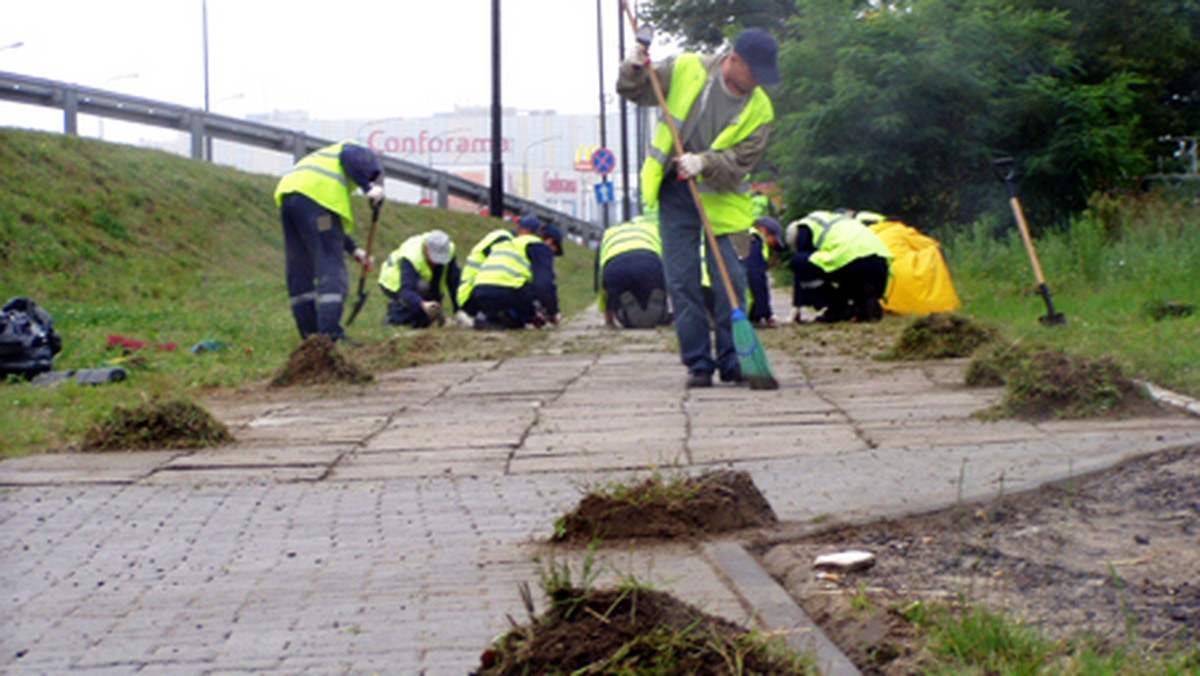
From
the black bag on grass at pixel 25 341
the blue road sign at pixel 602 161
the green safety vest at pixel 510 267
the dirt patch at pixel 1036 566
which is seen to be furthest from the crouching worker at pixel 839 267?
the blue road sign at pixel 602 161

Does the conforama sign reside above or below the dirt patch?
above

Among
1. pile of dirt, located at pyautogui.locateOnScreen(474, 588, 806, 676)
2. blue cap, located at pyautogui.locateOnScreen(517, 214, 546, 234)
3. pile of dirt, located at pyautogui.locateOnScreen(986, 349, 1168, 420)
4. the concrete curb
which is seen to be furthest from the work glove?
pile of dirt, located at pyautogui.locateOnScreen(474, 588, 806, 676)

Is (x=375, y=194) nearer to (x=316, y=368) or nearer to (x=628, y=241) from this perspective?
(x=316, y=368)

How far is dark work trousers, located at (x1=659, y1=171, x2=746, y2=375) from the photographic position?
7.32m

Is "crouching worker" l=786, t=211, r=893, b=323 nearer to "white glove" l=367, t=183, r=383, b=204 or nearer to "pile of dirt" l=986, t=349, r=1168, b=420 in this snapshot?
"white glove" l=367, t=183, r=383, b=204

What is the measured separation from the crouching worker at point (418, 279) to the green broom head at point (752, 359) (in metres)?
6.49

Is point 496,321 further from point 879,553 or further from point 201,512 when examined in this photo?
point 879,553

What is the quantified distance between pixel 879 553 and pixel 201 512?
2.29 meters

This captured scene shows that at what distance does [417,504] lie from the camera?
14.2 feet

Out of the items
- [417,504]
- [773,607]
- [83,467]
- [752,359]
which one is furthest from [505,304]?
[773,607]

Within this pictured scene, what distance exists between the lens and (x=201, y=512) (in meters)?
4.29

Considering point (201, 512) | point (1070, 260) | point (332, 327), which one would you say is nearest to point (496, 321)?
point (332, 327)

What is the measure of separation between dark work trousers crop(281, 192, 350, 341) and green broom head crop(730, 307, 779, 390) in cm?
346

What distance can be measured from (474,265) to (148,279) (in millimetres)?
5074
